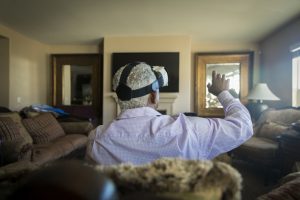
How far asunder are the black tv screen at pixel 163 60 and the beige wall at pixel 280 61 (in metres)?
1.85

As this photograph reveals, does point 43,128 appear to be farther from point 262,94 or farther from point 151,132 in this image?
point 262,94

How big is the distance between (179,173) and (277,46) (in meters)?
5.33

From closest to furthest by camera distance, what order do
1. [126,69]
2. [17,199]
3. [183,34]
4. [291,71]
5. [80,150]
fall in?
[17,199]
[126,69]
[80,150]
[291,71]
[183,34]

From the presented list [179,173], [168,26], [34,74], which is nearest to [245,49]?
[168,26]

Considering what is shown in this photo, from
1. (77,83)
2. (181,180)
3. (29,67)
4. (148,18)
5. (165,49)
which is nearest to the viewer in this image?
(181,180)

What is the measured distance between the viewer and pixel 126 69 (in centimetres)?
105

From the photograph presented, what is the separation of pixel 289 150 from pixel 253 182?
2.27ft

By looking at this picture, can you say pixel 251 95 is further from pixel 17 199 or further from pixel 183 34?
pixel 17 199

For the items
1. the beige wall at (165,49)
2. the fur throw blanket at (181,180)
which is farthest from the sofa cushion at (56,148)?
the fur throw blanket at (181,180)

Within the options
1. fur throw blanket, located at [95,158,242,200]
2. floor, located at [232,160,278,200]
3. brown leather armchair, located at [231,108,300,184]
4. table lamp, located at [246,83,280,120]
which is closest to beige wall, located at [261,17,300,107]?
table lamp, located at [246,83,280,120]

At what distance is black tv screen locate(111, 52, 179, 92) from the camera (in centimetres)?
575

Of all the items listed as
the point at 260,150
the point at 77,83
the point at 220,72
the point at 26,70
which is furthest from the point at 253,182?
the point at 26,70

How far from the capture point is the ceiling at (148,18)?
3.79 meters

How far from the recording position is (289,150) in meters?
2.97
